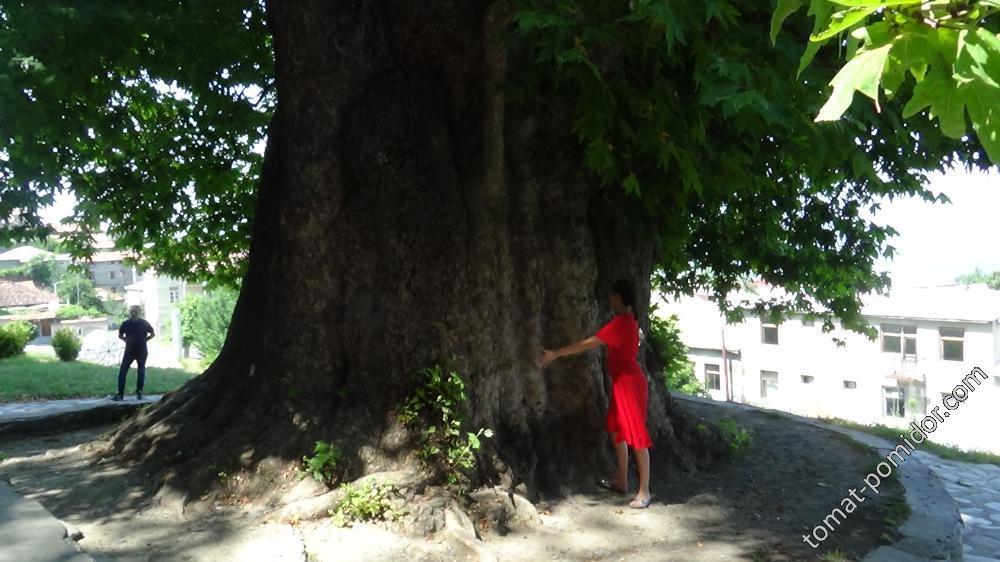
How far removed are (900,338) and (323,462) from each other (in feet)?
68.2

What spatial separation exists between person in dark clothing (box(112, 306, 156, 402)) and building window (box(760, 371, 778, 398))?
24.8 m

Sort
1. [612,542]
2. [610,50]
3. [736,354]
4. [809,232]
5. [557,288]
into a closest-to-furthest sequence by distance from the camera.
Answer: [612,542] < [610,50] < [557,288] < [809,232] < [736,354]

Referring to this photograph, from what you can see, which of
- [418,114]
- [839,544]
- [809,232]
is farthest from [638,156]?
[809,232]

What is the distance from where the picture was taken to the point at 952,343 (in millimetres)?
20000

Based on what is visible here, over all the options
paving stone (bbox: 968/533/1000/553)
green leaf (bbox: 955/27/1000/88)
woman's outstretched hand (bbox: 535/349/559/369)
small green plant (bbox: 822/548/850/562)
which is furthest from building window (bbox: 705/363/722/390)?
green leaf (bbox: 955/27/1000/88)

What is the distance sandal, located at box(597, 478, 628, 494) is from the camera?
7.00 m

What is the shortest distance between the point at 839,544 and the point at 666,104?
338 centimetres

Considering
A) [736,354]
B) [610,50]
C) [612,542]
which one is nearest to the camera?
[612,542]

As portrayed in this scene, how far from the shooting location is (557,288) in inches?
284

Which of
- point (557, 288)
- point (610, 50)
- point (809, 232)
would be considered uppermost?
point (610, 50)

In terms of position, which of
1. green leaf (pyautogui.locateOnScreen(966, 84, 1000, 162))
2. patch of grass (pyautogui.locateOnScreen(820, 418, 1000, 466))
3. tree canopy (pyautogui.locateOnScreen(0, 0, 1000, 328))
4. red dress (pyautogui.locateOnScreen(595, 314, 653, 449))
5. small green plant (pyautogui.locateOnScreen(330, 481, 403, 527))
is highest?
tree canopy (pyautogui.locateOnScreen(0, 0, 1000, 328))

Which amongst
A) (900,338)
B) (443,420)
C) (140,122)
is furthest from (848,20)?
(900,338)

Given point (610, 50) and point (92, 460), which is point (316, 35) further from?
point (92, 460)

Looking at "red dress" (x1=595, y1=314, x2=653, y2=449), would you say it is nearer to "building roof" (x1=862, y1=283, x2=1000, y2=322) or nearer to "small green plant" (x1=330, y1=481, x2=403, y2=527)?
"small green plant" (x1=330, y1=481, x2=403, y2=527)
